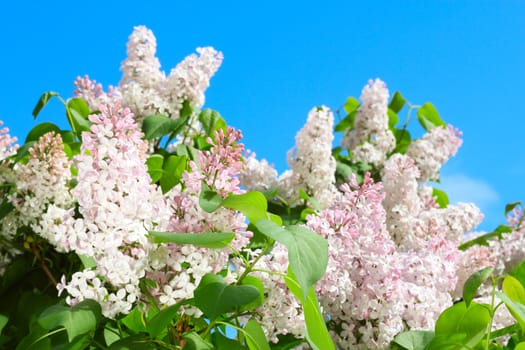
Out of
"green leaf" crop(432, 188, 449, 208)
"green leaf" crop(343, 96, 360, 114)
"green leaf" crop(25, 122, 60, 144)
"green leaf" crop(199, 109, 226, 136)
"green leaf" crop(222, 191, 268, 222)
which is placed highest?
"green leaf" crop(343, 96, 360, 114)

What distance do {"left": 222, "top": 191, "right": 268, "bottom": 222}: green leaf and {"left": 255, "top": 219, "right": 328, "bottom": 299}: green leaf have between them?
0.06 m

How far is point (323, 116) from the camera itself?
2.90 m

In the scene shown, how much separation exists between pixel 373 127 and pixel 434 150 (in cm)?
33

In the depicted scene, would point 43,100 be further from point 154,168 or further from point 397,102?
point 397,102

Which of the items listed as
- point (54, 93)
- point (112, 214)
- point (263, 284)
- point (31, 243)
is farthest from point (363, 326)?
point (54, 93)

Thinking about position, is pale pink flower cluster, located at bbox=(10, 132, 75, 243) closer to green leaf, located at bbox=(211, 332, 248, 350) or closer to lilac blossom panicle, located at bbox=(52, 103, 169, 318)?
lilac blossom panicle, located at bbox=(52, 103, 169, 318)

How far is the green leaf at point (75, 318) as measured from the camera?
4.41ft

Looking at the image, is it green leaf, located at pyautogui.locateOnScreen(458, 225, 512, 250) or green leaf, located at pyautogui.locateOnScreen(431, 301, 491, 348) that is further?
green leaf, located at pyautogui.locateOnScreen(458, 225, 512, 250)

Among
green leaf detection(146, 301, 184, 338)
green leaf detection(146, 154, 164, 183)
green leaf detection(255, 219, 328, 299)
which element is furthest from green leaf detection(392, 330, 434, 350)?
green leaf detection(146, 154, 164, 183)

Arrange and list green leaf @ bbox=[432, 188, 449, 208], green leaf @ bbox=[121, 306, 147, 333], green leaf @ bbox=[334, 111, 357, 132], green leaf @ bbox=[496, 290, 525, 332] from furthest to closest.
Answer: green leaf @ bbox=[432, 188, 449, 208] < green leaf @ bbox=[334, 111, 357, 132] < green leaf @ bbox=[121, 306, 147, 333] < green leaf @ bbox=[496, 290, 525, 332]

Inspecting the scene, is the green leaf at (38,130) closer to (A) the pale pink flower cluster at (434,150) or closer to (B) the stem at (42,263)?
(B) the stem at (42,263)

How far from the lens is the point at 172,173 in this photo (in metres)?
1.92

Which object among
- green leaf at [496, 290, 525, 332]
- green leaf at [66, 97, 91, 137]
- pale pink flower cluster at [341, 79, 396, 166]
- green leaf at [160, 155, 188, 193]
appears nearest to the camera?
green leaf at [496, 290, 525, 332]

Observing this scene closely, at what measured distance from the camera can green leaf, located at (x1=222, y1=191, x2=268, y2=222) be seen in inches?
53.0
